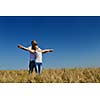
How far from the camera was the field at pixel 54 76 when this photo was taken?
4000 mm

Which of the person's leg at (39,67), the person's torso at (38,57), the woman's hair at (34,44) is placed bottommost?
the person's leg at (39,67)

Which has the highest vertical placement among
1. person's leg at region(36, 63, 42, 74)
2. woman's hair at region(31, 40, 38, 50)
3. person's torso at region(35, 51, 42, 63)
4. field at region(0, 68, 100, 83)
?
woman's hair at region(31, 40, 38, 50)

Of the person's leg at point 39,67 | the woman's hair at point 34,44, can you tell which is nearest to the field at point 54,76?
the person's leg at point 39,67

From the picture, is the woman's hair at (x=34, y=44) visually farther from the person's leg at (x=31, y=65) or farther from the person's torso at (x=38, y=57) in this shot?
the person's leg at (x=31, y=65)

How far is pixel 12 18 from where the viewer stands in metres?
4.00

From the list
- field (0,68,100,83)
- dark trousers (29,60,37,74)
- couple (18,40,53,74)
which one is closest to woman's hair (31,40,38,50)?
couple (18,40,53,74)

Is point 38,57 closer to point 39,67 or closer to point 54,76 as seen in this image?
point 39,67

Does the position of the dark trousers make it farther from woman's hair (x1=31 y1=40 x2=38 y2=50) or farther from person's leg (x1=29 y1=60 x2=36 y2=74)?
woman's hair (x1=31 y1=40 x2=38 y2=50)

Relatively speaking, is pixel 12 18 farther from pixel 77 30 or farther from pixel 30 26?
pixel 77 30

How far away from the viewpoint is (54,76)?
13.2 feet

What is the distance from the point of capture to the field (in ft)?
13.1

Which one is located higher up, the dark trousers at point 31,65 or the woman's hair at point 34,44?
the woman's hair at point 34,44
